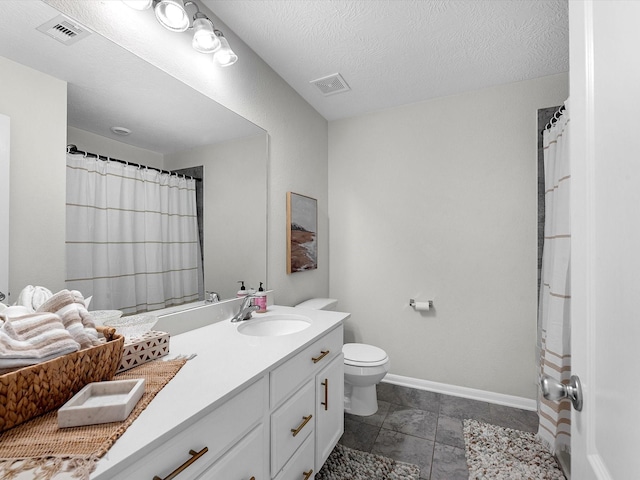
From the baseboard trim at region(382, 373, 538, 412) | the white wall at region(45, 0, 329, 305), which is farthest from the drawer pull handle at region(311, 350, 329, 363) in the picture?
the baseboard trim at region(382, 373, 538, 412)

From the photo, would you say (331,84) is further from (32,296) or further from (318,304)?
(32,296)

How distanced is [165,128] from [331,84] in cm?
134

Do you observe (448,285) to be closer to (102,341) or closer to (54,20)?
(102,341)

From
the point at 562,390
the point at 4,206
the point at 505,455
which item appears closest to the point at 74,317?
the point at 4,206

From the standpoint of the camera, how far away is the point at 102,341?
85cm

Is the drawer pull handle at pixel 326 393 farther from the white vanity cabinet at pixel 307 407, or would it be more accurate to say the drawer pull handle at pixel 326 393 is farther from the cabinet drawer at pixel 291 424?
the cabinet drawer at pixel 291 424

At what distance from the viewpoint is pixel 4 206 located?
895 mm

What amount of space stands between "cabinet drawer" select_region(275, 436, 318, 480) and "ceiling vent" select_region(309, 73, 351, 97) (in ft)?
7.30

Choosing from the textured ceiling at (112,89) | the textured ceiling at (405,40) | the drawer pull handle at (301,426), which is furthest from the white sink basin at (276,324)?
the textured ceiling at (405,40)

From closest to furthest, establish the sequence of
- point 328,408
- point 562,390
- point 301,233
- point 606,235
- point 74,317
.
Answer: point 606,235
point 562,390
point 74,317
point 328,408
point 301,233

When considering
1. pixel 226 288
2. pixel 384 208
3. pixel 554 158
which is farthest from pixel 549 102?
pixel 226 288

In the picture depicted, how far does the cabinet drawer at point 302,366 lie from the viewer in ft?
3.62

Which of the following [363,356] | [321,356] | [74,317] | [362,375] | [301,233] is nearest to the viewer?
[74,317]

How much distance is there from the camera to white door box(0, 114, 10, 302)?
2.91 ft
